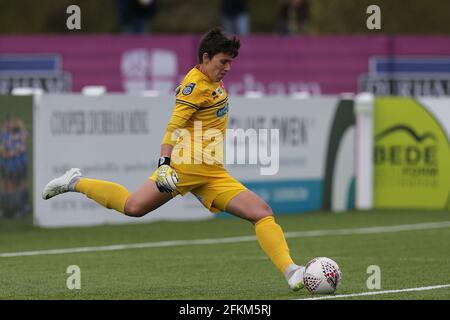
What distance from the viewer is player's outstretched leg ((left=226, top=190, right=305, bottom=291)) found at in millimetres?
11008

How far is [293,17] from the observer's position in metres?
26.7

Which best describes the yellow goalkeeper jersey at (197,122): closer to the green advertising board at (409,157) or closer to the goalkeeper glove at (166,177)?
the goalkeeper glove at (166,177)

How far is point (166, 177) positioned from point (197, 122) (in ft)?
2.11

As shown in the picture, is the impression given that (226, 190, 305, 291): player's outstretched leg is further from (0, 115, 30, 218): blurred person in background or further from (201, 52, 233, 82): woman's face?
(0, 115, 30, 218): blurred person in background

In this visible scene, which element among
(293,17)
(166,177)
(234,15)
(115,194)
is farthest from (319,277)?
(293,17)

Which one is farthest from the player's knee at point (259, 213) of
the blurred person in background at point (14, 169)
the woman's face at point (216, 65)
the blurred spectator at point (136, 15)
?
the blurred spectator at point (136, 15)

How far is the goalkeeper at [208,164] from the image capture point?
10.9m

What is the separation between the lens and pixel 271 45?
2402 centimetres

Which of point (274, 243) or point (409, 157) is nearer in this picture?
point (274, 243)

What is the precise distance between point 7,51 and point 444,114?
7.14 m

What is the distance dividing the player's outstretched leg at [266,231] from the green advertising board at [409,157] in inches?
394

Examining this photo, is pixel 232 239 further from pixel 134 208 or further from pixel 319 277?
pixel 319 277

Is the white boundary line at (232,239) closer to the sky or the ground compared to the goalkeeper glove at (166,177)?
closer to the ground

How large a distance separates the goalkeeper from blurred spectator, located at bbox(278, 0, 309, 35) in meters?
15.3
